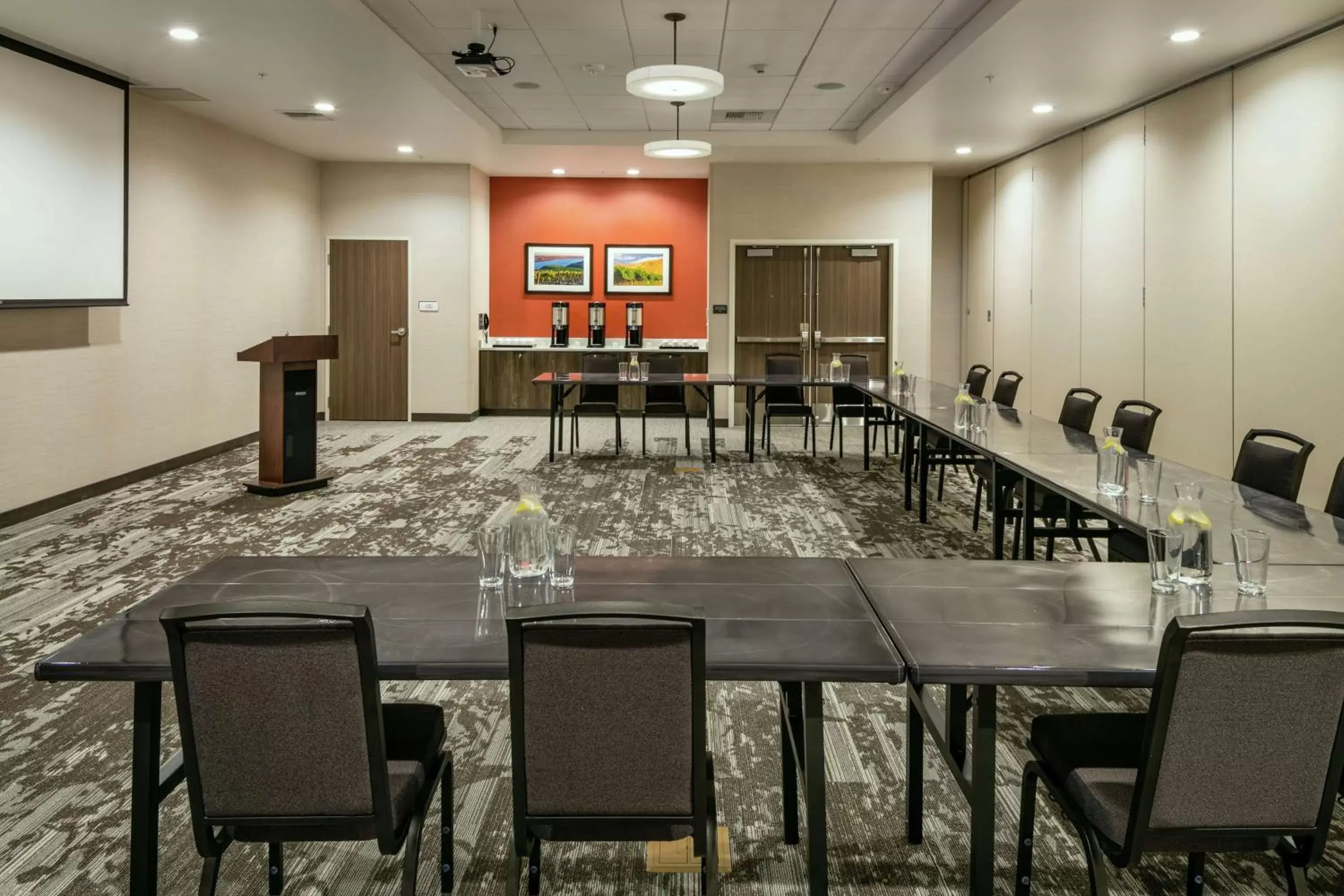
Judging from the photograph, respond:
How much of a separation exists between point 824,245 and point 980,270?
7.00 feet

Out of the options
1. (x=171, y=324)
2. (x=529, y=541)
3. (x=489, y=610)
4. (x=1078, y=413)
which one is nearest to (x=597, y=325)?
(x=171, y=324)

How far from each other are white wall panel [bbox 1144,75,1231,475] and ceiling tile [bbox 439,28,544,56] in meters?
4.88

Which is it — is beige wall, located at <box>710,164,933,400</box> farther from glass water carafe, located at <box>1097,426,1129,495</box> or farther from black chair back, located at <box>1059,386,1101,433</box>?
glass water carafe, located at <box>1097,426,1129,495</box>

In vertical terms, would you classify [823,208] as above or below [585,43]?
below

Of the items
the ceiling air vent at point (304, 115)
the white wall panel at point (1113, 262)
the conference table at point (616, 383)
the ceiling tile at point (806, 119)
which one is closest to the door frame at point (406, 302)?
the ceiling air vent at point (304, 115)

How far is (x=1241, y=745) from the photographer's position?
167cm

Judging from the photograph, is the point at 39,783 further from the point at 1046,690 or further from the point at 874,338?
the point at 874,338

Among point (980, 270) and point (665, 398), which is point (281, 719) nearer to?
point (665, 398)

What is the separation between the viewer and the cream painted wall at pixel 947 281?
12.8 metres

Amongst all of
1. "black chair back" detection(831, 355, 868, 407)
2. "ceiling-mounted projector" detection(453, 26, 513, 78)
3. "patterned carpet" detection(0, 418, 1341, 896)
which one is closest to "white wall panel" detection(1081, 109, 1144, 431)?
"black chair back" detection(831, 355, 868, 407)

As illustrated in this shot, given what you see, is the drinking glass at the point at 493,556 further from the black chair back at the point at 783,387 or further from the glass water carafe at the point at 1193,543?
the black chair back at the point at 783,387

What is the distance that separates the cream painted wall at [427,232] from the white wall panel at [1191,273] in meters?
7.33

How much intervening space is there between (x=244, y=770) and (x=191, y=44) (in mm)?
5909

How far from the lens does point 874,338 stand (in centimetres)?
1166
